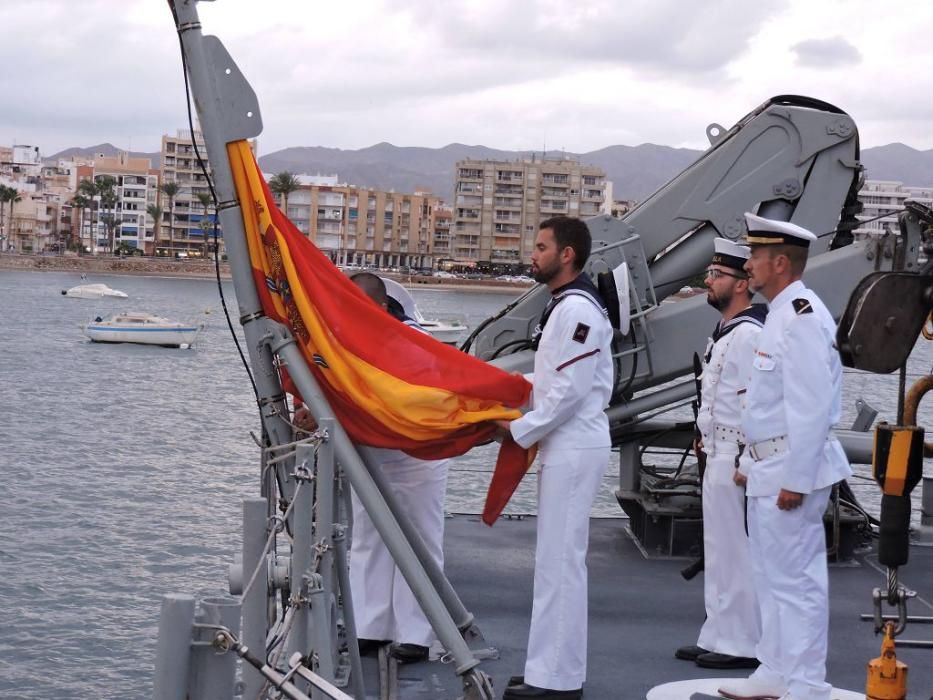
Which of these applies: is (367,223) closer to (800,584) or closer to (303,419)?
(303,419)

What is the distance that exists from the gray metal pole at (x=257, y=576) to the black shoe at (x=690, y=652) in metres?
2.60

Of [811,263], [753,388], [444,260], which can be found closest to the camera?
[753,388]

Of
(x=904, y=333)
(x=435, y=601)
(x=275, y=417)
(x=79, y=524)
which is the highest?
(x=904, y=333)

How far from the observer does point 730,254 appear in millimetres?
6840

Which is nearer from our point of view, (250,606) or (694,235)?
(250,606)

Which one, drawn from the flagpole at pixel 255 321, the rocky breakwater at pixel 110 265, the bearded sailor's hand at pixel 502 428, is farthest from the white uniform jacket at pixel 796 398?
the rocky breakwater at pixel 110 265

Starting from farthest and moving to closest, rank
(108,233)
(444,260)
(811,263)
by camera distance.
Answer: (444,260) → (108,233) → (811,263)

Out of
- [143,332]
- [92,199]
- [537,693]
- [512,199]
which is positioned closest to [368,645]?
[537,693]

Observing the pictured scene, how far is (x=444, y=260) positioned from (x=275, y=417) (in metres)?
185

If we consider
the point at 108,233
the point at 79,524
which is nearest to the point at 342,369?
the point at 79,524

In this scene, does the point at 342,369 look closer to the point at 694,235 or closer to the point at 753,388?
the point at 753,388

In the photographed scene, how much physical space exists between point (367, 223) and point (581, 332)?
588 ft

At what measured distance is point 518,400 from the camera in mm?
6273

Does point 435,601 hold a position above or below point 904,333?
below
